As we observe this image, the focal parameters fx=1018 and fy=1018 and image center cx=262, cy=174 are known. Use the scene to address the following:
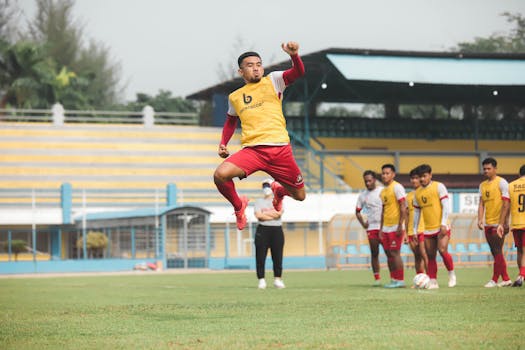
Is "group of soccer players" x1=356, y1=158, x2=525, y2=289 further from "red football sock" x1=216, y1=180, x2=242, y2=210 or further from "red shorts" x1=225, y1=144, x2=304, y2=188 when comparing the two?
"red shorts" x1=225, y1=144, x2=304, y2=188

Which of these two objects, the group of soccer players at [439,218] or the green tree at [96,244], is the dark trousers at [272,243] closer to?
the group of soccer players at [439,218]

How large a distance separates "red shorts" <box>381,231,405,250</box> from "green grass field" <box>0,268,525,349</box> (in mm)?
2539

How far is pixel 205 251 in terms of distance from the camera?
121ft

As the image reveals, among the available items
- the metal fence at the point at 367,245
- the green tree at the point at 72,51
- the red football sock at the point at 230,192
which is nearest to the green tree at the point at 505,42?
the green tree at the point at 72,51

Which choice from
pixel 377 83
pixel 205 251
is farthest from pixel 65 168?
pixel 377 83

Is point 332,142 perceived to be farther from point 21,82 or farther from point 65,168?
point 21,82

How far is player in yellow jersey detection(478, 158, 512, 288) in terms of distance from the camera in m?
16.2

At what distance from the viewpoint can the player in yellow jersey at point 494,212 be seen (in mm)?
16203

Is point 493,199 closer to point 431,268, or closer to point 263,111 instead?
point 431,268

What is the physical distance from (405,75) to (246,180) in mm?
8198

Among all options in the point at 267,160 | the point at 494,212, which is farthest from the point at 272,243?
the point at 267,160

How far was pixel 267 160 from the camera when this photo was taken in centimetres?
1062

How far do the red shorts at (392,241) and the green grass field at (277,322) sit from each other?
2539 millimetres

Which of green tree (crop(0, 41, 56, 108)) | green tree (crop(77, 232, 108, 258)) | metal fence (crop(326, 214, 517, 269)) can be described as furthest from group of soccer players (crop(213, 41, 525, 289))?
green tree (crop(0, 41, 56, 108))
